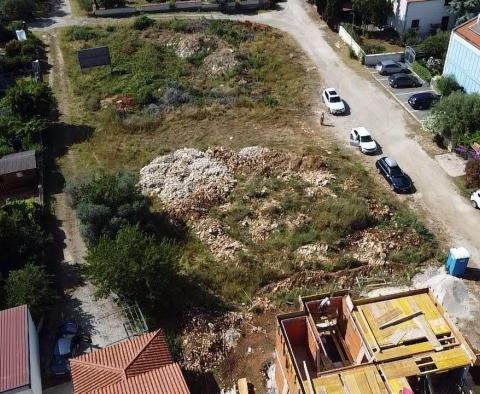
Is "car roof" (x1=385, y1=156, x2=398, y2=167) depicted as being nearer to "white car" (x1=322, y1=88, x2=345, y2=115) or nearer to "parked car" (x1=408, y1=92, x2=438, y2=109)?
"white car" (x1=322, y1=88, x2=345, y2=115)

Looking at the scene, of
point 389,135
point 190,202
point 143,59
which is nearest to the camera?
point 190,202

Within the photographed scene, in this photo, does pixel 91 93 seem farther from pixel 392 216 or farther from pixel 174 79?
pixel 392 216

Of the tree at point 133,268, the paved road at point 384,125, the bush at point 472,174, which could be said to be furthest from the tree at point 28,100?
the bush at point 472,174

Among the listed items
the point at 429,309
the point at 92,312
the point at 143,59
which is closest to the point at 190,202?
the point at 92,312

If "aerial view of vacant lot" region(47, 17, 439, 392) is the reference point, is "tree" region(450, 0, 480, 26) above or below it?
above

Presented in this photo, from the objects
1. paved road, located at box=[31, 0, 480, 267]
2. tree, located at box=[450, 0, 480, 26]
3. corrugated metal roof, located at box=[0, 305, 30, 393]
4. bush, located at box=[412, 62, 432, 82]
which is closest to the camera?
corrugated metal roof, located at box=[0, 305, 30, 393]

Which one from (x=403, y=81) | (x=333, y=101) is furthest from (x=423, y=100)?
(x=333, y=101)

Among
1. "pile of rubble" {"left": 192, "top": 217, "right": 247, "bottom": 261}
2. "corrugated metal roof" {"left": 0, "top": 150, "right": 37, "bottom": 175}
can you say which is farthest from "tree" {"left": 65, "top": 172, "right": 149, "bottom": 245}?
"corrugated metal roof" {"left": 0, "top": 150, "right": 37, "bottom": 175}

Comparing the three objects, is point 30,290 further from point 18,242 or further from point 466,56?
point 466,56

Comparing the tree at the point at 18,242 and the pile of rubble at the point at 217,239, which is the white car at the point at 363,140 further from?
the tree at the point at 18,242
